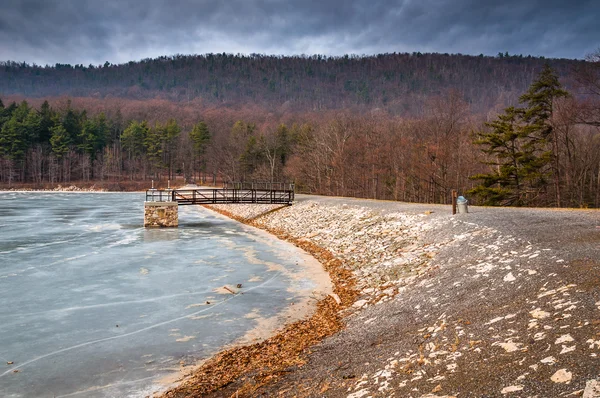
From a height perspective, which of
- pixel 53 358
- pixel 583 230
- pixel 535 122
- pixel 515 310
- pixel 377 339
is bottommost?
pixel 53 358

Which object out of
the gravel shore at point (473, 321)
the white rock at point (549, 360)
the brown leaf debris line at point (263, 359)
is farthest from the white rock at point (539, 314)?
the brown leaf debris line at point (263, 359)

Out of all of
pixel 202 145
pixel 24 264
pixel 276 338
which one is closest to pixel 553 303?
pixel 276 338

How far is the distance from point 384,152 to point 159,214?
27870 millimetres

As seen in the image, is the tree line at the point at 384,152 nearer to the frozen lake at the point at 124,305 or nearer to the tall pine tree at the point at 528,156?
the tall pine tree at the point at 528,156

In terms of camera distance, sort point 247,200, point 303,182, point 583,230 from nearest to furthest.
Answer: point 583,230, point 247,200, point 303,182

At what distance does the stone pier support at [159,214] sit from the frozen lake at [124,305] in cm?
698

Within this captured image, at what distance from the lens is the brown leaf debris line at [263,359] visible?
22.6 ft

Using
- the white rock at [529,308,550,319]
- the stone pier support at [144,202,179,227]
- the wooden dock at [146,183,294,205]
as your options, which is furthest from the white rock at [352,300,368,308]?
the stone pier support at [144,202,179,227]

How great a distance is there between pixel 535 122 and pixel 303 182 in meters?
34.2

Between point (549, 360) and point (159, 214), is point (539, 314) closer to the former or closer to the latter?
point (549, 360)

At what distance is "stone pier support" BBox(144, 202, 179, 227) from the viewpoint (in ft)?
102

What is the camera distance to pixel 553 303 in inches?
269

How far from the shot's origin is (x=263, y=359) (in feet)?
26.4

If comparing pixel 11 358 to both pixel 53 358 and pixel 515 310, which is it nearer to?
pixel 53 358
